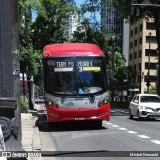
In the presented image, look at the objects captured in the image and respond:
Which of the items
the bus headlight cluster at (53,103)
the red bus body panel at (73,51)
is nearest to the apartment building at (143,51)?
the red bus body panel at (73,51)

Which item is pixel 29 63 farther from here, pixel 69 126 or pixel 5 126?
pixel 5 126

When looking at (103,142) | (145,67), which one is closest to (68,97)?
(103,142)

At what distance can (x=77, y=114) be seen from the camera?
19.7 meters

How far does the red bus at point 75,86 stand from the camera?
64.5 ft

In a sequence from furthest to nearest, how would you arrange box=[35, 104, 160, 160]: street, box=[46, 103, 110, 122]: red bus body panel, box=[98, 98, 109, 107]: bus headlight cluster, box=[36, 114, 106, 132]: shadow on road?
box=[36, 114, 106, 132]: shadow on road < box=[98, 98, 109, 107]: bus headlight cluster < box=[46, 103, 110, 122]: red bus body panel < box=[35, 104, 160, 160]: street

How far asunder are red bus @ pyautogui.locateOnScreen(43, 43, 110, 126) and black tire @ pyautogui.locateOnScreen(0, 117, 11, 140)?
37.4 ft

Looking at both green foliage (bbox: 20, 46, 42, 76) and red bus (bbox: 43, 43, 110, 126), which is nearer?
red bus (bbox: 43, 43, 110, 126)

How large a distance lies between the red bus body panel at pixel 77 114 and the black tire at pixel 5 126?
11395 mm

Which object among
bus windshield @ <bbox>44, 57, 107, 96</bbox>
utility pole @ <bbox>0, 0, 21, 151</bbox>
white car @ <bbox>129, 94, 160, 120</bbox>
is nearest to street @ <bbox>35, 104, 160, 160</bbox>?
bus windshield @ <bbox>44, 57, 107, 96</bbox>

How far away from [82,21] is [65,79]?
2878cm

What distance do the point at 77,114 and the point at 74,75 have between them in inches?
63.5

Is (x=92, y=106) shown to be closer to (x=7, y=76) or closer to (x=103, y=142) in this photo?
(x=103, y=142)

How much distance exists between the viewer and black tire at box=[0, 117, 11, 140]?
25.7ft

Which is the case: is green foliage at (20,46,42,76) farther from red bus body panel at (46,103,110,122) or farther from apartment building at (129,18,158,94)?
apartment building at (129,18,158,94)
